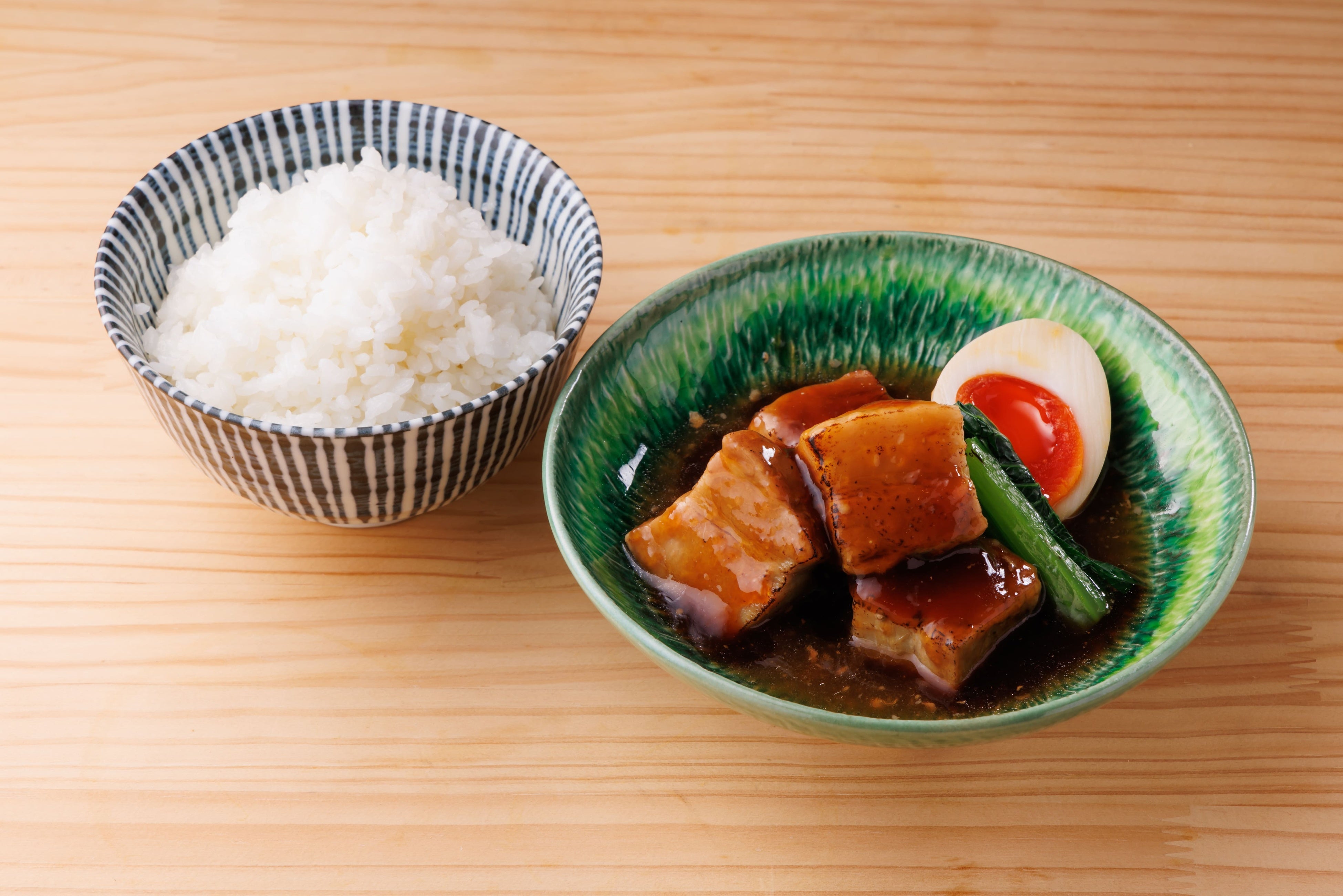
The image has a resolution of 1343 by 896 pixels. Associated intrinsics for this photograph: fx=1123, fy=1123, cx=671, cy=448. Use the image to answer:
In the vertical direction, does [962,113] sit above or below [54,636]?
above

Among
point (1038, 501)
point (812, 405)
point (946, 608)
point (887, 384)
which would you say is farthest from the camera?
point (887, 384)

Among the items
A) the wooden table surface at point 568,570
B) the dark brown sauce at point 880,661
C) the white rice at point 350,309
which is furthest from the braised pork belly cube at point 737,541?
the white rice at point 350,309

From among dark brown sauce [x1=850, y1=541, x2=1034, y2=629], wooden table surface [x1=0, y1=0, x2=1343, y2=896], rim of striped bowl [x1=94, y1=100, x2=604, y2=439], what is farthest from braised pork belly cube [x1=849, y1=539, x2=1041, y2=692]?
rim of striped bowl [x1=94, y1=100, x2=604, y2=439]

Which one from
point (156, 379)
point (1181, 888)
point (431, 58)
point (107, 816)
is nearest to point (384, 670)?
point (107, 816)

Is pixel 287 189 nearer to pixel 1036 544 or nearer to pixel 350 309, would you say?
pixel 350 309

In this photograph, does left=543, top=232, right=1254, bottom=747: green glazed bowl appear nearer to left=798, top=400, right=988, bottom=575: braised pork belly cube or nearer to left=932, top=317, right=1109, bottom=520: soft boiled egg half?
left=932, top=317, right=1109, bottom=520: soft boiled egg half

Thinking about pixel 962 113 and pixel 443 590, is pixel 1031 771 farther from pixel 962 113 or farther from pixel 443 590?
pixel 962 113

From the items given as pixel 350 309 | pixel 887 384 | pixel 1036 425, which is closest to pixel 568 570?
pixel 350 309
